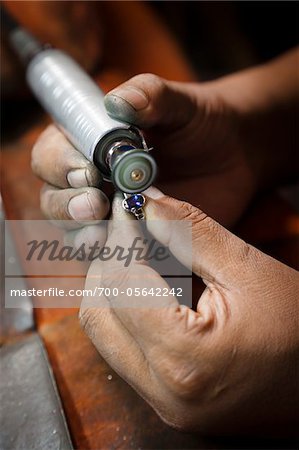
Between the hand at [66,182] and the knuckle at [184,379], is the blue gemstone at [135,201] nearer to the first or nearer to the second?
the hand at [66,182]

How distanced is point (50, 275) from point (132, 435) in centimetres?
24

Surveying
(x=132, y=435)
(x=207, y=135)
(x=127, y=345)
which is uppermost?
(x=207, y=135)

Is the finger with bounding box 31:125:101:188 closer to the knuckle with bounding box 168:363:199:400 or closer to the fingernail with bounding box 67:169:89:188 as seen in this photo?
the fingernail with bounding box 67:169:89:188

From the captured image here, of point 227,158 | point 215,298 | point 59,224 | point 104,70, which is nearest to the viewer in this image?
point 215,298

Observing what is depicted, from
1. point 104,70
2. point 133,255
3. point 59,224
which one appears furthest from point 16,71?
point 133,255

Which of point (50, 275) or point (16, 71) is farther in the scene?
point (16, 71)

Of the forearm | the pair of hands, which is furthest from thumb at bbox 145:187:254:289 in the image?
the forearm

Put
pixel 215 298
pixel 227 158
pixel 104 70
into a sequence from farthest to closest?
pixel 104 70
pixel 227 158
pixel 215 298

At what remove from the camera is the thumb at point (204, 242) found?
20.0 inches

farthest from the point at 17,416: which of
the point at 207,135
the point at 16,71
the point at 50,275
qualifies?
the point at 16,71

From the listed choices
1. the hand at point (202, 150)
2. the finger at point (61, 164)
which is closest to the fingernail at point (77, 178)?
the finger at point (61, 164)

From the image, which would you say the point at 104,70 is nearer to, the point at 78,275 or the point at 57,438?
the point at 78,275

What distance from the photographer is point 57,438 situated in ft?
1.77

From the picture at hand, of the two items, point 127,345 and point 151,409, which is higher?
point 127,345
